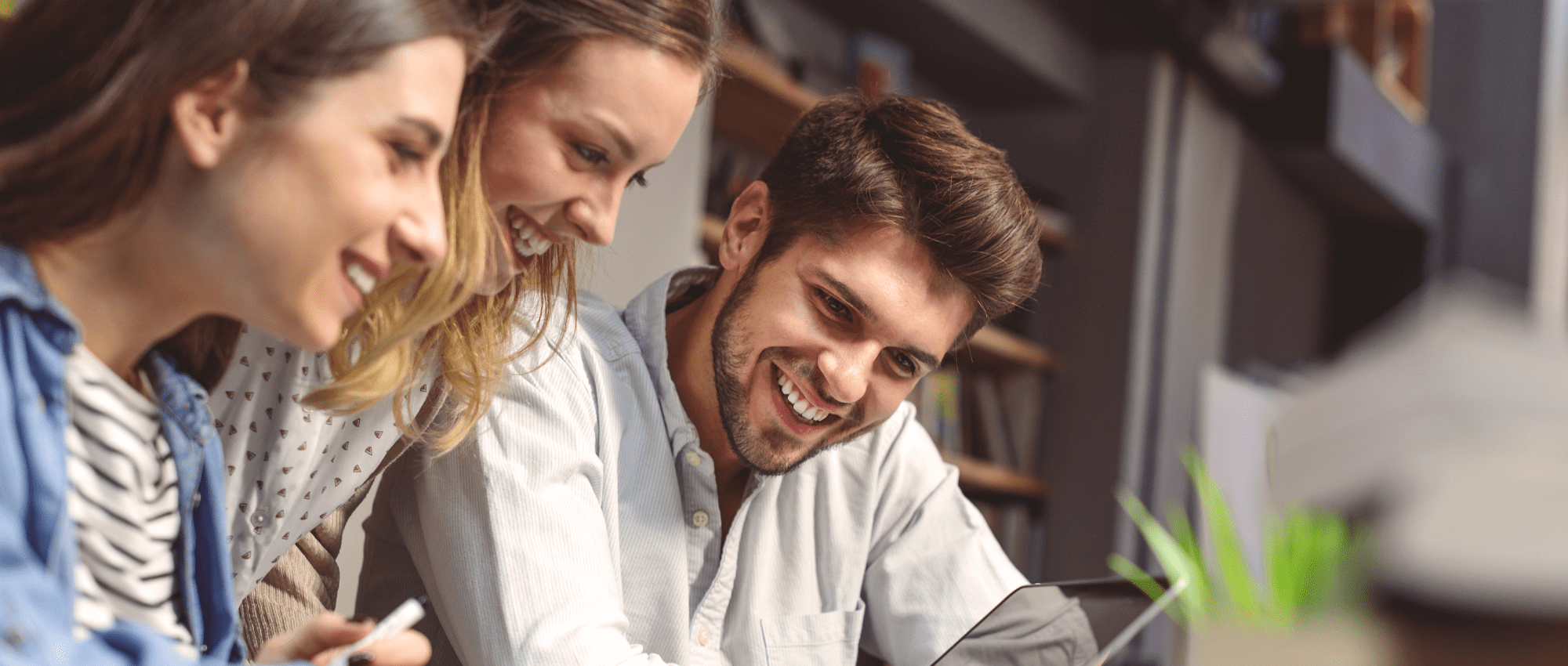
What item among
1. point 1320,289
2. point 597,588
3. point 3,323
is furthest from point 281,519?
point 1320,289

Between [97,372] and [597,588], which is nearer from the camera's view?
[97,372]

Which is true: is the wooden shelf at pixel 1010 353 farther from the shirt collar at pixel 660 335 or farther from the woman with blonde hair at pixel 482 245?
the woman with blonde hair at pixel 482 245

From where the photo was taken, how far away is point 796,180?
1257mm

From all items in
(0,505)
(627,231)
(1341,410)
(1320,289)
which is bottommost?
(0,505)

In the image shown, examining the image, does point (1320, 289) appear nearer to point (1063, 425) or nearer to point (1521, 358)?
point (1063, 425)

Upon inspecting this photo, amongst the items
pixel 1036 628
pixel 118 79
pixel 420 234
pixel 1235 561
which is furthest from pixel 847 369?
pixel 1235 561

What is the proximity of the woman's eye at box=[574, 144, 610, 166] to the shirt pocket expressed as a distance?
511 millimetres

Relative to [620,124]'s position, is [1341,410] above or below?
below

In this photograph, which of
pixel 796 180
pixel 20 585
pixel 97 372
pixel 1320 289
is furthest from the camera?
pixel 1320 289

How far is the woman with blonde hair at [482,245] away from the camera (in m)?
0.78

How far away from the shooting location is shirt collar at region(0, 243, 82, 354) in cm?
58

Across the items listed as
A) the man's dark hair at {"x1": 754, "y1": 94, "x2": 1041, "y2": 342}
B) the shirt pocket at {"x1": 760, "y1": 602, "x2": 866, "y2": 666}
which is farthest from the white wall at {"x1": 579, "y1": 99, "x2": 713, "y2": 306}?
the shirt pocket at {"x1": 760, "y1": 602, "x2": 866, "y2": 666}

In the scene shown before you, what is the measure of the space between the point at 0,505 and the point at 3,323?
10cm

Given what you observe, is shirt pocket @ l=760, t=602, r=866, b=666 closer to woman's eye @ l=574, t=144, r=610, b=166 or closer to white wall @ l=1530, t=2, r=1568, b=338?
woman's eye @ l=574, t=144, r=610, b=166
